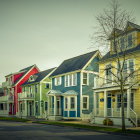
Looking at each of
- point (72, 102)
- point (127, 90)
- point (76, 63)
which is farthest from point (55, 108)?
point (127, 90)

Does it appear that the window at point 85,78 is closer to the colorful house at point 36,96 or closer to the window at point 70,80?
the window at point 70,80

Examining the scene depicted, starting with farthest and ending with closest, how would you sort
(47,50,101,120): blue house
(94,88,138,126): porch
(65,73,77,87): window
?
(65,73,77,87): window → (47,50,101,120): blue house → (94,88,138,126): porch

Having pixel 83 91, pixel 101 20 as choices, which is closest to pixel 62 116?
pixel 83 91

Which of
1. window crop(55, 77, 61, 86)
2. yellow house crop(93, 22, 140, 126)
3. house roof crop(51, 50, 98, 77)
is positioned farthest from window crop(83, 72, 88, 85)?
window crop(55, 77, 61, 86)

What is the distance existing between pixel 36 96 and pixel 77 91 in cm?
1382

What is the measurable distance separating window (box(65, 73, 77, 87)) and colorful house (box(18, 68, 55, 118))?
8.77m

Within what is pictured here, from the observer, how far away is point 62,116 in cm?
3031

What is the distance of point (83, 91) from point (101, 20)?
13.4 m

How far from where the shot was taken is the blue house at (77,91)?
1106 inches

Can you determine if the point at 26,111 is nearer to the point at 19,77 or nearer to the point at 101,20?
the point at 19,77

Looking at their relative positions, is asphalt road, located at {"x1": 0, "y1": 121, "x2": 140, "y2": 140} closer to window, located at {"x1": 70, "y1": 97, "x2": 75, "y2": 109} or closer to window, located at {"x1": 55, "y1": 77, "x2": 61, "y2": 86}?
window, located at {"x1": 70, "y1": 97, "x2": 75, "y2": 109}

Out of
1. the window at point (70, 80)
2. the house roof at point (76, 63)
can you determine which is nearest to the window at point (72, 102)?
the window at point (70, 80)

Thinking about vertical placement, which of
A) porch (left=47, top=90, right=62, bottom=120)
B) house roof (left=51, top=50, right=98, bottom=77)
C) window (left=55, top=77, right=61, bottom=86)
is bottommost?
porch (left=47, top=90, right=62, bottom=120)

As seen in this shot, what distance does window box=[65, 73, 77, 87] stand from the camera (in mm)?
29503
